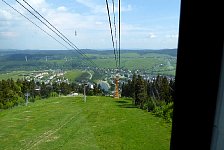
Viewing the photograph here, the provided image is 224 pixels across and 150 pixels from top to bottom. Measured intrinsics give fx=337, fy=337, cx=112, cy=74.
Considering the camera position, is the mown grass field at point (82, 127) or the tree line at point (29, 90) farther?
the tree line at point (29, 90)

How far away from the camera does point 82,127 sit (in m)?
33.0

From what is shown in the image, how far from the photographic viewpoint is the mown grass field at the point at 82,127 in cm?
2611

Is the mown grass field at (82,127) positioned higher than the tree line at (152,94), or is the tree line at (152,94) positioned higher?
the tree line at (152,94)

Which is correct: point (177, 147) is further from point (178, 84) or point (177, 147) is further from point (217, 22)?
point (217, 22)

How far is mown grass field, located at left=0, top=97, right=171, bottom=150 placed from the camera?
85.7 ft

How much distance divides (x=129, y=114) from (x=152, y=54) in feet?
177

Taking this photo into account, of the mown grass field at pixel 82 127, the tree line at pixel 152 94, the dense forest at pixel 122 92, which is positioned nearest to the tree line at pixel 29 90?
the dense forest at pixel 122 92

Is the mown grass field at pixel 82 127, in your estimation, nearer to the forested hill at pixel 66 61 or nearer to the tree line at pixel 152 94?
the tree line at pixel 152 94

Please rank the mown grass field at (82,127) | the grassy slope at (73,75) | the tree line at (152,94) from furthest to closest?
1. the grassy slope at (73,75)
2. the tree line at (152,94)
3. the mown grass field at (82,127)

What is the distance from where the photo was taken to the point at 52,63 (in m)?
83.5

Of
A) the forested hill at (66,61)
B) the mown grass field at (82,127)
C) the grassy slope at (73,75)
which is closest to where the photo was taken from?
the mown grass field at (82,127)

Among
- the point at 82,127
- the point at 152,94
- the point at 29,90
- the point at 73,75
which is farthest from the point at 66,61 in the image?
the point at 82,127

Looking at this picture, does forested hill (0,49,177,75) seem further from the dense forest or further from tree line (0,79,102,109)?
the dense forest

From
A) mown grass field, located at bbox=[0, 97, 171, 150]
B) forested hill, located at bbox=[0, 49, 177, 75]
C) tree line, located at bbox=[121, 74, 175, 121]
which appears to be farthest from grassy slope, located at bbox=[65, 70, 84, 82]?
tree line, located at bbox=[121, 74, 175, 121]
